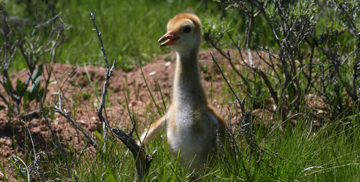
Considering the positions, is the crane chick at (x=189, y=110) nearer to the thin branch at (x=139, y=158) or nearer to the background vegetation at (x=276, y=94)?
the background vegetation at (x=276, y=94)

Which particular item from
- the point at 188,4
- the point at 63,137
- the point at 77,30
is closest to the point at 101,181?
the point at 63,137

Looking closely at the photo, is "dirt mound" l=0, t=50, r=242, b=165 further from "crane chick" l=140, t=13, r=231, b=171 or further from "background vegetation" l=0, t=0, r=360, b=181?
"crane chick" l=140, t=13, r=231, b=171

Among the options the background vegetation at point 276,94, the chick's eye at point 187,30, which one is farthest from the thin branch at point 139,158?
the chick's eye at point 187,30

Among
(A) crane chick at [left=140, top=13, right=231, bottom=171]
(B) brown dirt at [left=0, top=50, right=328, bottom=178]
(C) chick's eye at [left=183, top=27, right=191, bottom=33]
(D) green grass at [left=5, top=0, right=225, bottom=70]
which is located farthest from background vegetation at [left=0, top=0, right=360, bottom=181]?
(C) chick's eye at [left=183, top=27, right=191, bottom=33]

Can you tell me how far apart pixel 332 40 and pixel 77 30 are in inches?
176

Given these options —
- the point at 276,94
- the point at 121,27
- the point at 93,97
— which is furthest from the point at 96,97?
the point at 276,94

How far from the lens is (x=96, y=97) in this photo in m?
4.83

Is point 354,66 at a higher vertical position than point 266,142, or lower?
higher

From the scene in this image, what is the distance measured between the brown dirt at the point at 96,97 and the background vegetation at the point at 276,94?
273 millimetres

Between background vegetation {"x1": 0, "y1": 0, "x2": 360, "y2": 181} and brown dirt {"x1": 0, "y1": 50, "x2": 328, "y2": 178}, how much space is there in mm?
273

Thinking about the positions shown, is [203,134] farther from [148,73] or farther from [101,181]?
[148,73]

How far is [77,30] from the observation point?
6773mm

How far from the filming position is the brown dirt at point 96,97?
369 cm

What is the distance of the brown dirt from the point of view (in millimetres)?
3693
